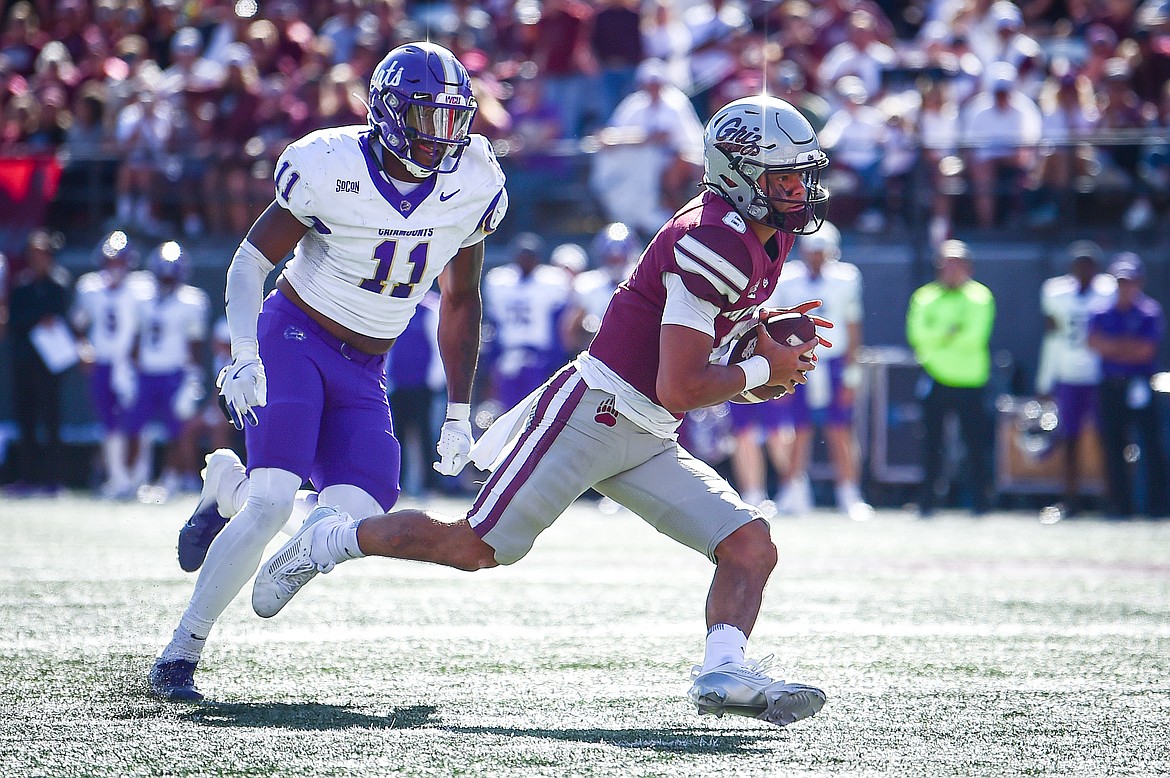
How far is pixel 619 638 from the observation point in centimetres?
520

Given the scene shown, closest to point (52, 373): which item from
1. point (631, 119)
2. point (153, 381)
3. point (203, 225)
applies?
point (153, 381)

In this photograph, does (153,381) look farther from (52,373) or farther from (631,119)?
(631,119)

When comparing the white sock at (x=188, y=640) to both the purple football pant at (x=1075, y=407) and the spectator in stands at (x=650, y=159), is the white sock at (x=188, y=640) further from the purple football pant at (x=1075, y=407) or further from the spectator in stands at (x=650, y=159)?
the spectator in stands at (x=650, y=159)

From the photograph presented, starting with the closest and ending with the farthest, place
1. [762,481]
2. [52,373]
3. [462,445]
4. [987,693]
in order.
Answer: [987,693], [462,445], [762,481], [52,373]

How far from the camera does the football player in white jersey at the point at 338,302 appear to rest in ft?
13.9

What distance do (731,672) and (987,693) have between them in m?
0.93

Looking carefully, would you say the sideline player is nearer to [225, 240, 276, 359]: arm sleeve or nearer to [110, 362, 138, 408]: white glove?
Answer: [225, 240, 276, 359]: arm sleeve

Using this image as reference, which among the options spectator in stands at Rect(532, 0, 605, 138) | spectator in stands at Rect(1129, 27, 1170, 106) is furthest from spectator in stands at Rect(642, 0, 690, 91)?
spectator in stands at Rect(1129, 27, 1170, 106)

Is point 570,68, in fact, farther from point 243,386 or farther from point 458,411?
point 243,386

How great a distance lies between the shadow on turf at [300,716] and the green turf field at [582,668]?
14 mm

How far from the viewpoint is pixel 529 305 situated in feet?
37.0

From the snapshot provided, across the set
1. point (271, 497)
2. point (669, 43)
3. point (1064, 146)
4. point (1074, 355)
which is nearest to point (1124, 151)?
point (1064, 146)

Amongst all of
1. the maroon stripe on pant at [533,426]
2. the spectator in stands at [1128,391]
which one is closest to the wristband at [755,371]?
the maroon stripe on pant at [533,426]

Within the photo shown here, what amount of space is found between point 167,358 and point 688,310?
8.39 metres
